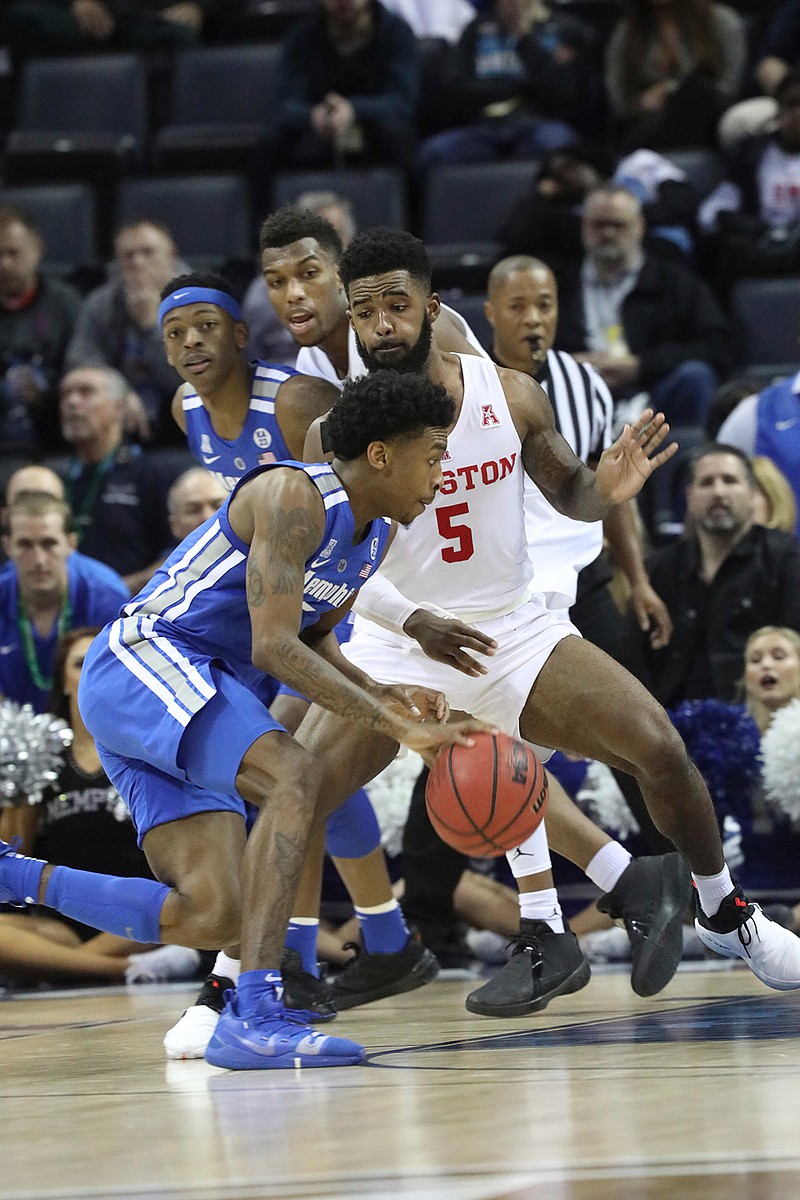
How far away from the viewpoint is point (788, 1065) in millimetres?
3432

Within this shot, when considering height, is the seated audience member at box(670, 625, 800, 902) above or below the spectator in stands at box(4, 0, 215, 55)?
below

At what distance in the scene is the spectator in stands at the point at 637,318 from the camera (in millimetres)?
8273

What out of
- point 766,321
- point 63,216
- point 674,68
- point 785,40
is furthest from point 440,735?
point 785,40

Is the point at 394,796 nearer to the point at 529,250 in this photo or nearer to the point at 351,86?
the point at 529,250

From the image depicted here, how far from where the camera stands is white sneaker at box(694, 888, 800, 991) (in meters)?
4.58

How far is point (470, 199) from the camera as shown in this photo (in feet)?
32.4

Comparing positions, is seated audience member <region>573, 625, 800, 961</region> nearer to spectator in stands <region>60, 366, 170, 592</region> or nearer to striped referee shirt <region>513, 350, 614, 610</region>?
striped referee shirt <region>513, 350, 614, 610</region>

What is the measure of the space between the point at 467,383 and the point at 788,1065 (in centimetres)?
197

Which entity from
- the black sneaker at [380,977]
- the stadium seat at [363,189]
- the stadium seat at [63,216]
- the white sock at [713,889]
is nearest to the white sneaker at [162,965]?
the black sneaker at [380,977]

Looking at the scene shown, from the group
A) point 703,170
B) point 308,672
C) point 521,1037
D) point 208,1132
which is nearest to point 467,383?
point 308,672

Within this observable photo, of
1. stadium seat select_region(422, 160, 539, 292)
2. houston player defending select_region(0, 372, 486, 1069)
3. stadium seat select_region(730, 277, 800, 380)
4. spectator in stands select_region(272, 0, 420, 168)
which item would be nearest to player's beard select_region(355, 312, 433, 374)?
houston player defending select_region(0, 372, 486, 1069)

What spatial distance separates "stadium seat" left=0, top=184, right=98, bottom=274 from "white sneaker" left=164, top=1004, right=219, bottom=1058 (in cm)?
678

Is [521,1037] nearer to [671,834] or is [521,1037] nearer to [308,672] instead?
[671,834]

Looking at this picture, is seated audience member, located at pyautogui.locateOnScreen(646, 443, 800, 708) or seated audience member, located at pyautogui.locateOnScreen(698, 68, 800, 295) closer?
seated audience member, located at pyautogui.locateOnScreen(646, 443, 800, 708)
